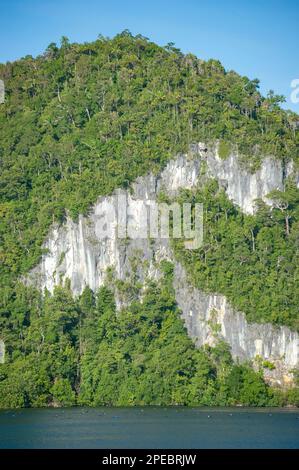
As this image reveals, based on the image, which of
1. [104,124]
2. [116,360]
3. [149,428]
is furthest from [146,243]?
[149,428]

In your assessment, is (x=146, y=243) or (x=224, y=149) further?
(x=224, y=149)

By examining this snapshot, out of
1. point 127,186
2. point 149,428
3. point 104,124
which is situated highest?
point 104,124

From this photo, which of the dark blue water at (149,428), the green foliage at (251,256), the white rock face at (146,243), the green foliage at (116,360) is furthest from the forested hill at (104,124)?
the dark blue water at (149,428)

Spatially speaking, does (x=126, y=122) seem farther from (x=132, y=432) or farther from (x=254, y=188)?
(x=132, y=432)

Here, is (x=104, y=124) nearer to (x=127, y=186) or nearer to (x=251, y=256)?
(x=127, y=186)

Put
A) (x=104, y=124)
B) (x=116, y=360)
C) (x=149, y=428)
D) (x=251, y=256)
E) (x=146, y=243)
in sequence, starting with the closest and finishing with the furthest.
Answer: (x=149, y=428) < (x=116, y=360) < (x=251, y=256) < (x=146, y=243) < (x=104, y=124)

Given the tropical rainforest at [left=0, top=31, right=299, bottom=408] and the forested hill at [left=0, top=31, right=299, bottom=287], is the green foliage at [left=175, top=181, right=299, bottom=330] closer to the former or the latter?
the tropical rainforest at [left=0, top=31, right=299, bottom=408]

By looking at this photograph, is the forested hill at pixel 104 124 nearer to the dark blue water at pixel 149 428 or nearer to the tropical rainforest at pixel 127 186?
the tropical rainforest at pixel 127 186
